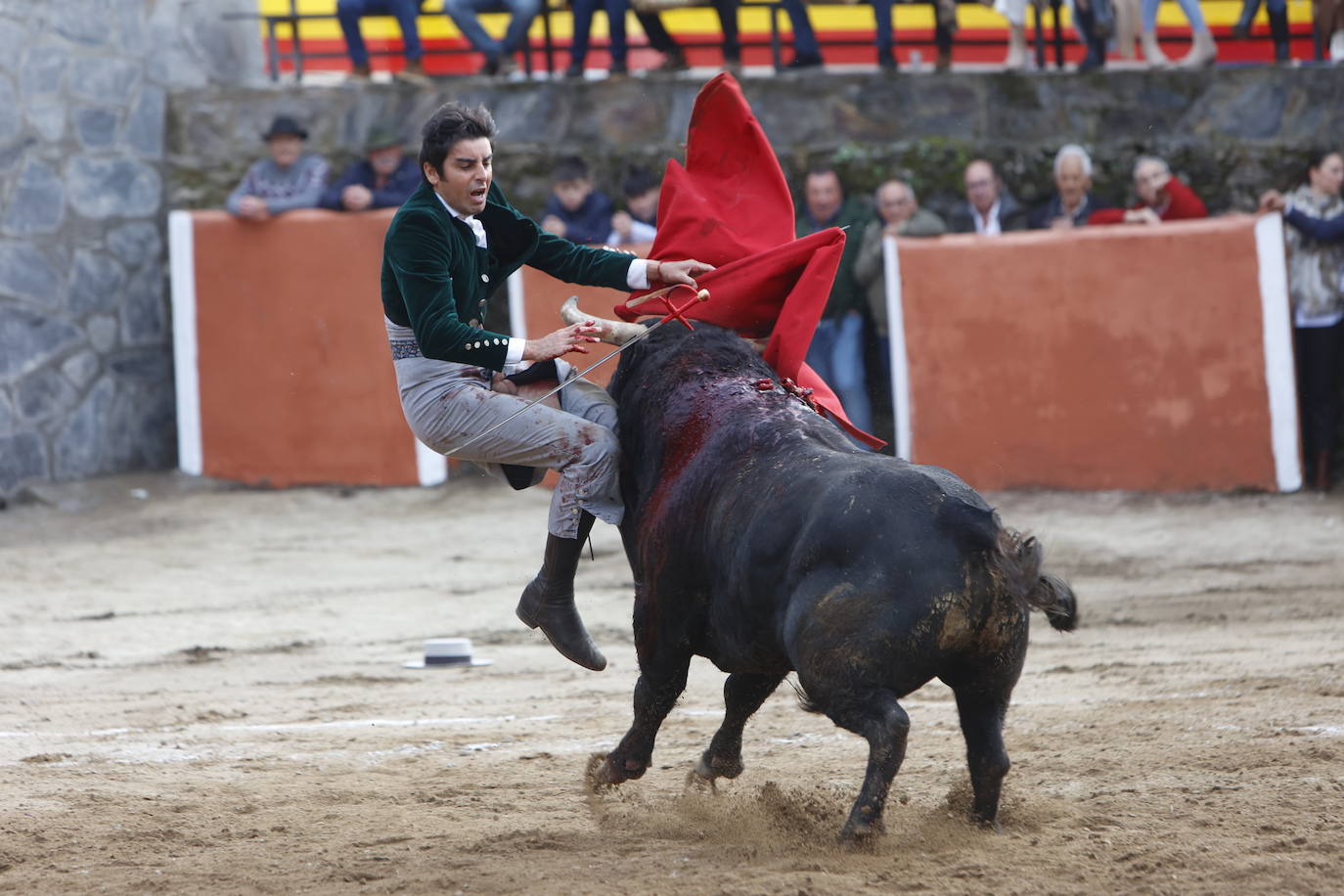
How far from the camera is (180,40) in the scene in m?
11.4

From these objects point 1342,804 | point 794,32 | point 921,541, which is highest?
point 794,32

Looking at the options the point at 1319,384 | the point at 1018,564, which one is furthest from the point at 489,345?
the point at 1319,384

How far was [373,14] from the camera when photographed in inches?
456

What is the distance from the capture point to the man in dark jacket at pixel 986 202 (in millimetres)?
9984

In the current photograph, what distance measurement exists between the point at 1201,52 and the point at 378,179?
5.46m

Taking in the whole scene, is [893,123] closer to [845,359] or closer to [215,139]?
[845,359]

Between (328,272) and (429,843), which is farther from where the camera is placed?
(328,272)

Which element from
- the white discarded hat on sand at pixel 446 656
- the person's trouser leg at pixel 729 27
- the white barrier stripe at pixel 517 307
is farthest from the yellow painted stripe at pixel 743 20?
the white discarded hat on sand at pixel 446 656

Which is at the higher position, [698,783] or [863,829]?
[863,829]

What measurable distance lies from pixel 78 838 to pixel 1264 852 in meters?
2.81

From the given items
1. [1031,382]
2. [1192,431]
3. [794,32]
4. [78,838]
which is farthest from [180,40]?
[78,838]

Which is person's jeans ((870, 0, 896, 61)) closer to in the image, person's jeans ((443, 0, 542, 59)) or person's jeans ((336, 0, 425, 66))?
person's jeans ((443, 0, 542, 59))

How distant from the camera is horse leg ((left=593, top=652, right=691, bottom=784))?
14.0 ft

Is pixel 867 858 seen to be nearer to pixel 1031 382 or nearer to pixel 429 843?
pixel 429 843
